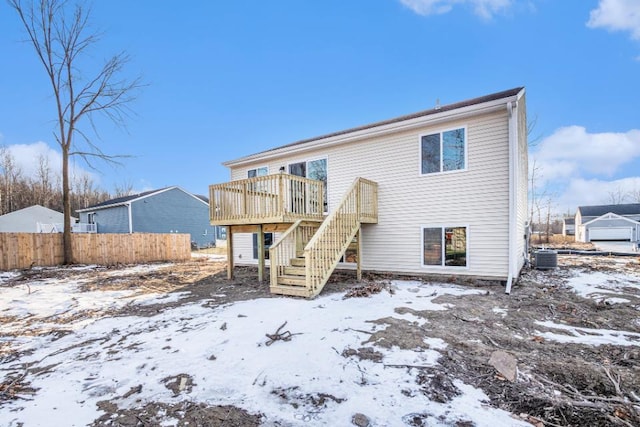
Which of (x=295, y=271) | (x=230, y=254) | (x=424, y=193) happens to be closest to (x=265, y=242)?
(x=230, y=254)

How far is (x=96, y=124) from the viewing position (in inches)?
600

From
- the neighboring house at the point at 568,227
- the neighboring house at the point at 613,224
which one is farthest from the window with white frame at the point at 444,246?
the neighboring house at the point at 568,227

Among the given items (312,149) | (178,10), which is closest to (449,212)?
(312,149)

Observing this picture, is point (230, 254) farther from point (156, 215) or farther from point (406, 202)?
point (156, 215)

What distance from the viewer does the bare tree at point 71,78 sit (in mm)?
A: 14047

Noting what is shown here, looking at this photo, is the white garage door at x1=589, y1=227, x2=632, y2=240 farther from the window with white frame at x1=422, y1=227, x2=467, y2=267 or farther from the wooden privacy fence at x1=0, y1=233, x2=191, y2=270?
the wooden privacy fence at x1=0, y1=233, x2=191, y2=270

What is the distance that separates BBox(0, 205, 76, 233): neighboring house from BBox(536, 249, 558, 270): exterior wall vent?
3732 cm

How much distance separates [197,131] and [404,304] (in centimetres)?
2204

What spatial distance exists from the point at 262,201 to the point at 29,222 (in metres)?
33.1

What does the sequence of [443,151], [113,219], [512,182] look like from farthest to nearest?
[113,219] → [443,151] → [512,182]

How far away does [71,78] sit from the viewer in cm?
1476

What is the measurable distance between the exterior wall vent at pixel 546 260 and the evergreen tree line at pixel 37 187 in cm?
4789

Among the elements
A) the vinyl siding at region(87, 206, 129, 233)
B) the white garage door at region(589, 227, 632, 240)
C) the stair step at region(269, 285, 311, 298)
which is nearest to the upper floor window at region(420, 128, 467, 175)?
the stair step at region(269, 285, 311, 298)

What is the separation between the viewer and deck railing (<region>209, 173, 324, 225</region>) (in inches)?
306
